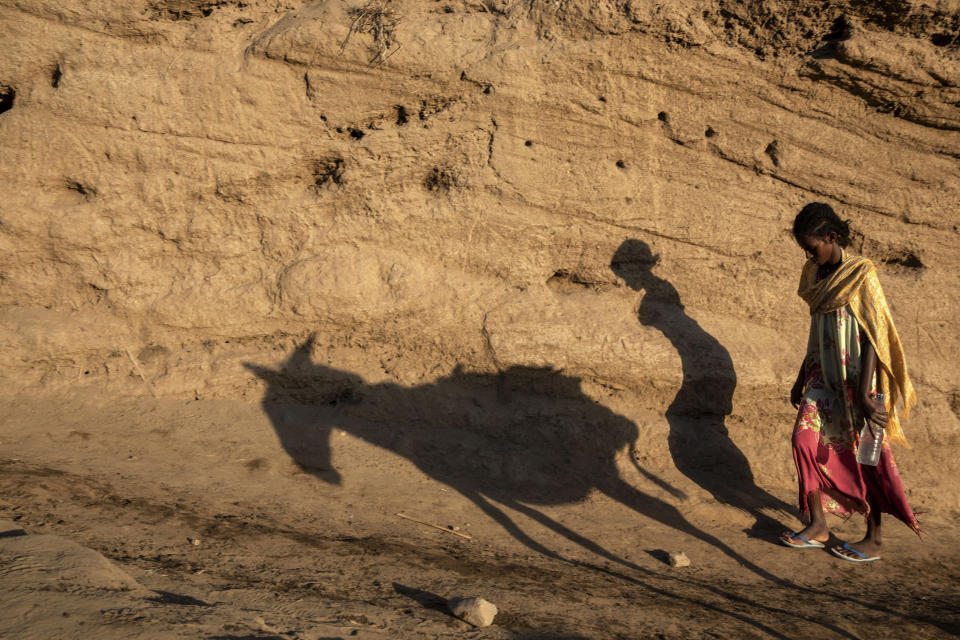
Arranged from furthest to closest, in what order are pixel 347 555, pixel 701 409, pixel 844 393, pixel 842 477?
pixel 701 409, pixel 842 477, pixel 844 393, pixel 347 555

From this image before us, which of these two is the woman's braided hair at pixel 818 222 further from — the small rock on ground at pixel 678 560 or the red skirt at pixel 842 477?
the small rock on ground at pixel 678 560

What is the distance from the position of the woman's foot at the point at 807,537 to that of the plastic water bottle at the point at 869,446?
0.40 metres

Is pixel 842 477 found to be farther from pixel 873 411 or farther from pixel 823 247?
pixel 823 247

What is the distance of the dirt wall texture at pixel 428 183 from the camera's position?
13.8ft

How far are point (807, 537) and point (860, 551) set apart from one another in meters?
0.24

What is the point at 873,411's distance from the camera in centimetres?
329

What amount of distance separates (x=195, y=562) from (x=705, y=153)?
3.53 meters

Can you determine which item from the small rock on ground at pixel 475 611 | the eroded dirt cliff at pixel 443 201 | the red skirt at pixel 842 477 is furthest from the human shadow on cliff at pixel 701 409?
the small rock on ground at pixel 475 611

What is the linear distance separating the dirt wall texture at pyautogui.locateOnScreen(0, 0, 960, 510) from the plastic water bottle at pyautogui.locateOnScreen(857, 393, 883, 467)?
87 centimetres

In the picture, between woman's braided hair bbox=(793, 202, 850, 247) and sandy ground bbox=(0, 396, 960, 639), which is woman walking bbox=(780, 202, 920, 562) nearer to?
woman's braided hair bbox=(793, 202, 850, 247)

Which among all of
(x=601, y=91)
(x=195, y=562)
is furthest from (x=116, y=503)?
(x=601, y=91)

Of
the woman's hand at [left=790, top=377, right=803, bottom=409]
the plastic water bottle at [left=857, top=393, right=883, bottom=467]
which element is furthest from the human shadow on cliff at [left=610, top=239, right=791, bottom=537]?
the plastic water bottle at [left=857, top=393, right=883, bottom=467]

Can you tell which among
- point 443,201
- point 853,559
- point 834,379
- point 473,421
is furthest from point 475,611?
point 443,201

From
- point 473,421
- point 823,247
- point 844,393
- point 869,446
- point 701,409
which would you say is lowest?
point 473,421
